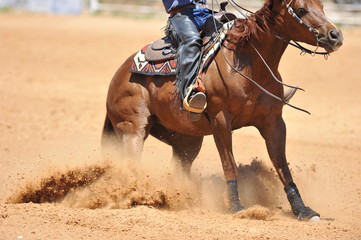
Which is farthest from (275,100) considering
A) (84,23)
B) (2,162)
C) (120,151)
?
(84,23)

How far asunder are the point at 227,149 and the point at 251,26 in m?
1.31

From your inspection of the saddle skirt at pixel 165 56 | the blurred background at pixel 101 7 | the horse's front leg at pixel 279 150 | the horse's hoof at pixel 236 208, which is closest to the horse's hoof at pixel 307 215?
the horse's front leg at pixel 279 150

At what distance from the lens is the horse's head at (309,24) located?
6012 millimetres

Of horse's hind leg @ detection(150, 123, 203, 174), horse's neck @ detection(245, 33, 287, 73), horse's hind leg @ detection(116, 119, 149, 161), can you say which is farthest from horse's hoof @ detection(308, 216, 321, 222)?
horse's hind leg @ detection(116, 119, 149, 161)

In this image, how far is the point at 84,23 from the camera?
2228cm

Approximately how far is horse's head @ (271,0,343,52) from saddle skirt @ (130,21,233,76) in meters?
0.75

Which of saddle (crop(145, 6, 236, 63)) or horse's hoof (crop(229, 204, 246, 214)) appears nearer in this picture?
horse's hoof (crop(229, 204, 246, 214))

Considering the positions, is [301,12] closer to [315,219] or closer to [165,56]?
[165,56]

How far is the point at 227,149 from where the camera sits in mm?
6699

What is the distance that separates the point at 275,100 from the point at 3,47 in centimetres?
1339

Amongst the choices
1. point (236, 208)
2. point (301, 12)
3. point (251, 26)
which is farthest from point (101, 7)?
point (301, 12)

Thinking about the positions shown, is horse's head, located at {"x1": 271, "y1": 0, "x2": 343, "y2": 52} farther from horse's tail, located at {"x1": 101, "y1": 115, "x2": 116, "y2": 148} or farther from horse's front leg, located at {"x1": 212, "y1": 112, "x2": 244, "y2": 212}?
horse's tail, located at {"x1": 101, "y1": 115, "x2": 116, "y2": 148}

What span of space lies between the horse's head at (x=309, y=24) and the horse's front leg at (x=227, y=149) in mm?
1098

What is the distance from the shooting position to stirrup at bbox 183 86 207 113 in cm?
651
